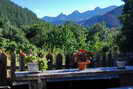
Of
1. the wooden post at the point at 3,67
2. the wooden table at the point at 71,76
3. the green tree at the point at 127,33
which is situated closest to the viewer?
the wooden table at the point at 71,76

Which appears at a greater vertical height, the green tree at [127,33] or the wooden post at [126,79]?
the green tree at [127,33]

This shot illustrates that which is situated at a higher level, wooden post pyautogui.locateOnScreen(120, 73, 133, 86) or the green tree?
the green tree

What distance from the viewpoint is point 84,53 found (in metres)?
8.87

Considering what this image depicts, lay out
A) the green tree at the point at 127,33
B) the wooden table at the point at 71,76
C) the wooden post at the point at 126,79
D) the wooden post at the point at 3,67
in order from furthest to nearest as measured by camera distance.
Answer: the green tree at the point at 127,33 < the wooden post at the point at 3,67 < the wooden post at the point at 126,79 < the wooden table at the point at 71,76

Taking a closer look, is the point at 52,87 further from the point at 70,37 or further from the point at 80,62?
the point at 70,37

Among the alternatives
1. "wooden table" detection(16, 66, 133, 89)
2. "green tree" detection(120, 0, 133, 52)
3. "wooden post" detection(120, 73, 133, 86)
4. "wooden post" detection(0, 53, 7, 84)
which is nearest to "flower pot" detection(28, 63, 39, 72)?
"wooden table" detection(16, 66, 133, 89)

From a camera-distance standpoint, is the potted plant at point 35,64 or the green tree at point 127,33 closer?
the potted plant at point 35,64

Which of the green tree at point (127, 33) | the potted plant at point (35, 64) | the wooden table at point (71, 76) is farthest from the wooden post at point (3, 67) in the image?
the green tree at point (127, 33)

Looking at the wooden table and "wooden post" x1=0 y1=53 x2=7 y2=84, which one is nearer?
the wooden table

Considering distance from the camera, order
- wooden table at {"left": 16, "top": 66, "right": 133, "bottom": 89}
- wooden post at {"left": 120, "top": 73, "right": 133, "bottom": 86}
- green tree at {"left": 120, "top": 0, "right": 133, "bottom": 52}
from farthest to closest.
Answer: green tree at {"left": 120, "top": 0, "right": 133, "bottom": 52}, wooden post at {"left": 120, "top": 73, "right": 133, "bottom": 86}, wooden table at {"left": 16, "top": 66, "right": 133, "bottom": 89}

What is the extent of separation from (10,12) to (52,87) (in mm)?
98880

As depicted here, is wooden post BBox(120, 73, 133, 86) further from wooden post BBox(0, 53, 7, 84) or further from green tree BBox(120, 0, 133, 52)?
green tree BBox(120, 0, 133, 52)

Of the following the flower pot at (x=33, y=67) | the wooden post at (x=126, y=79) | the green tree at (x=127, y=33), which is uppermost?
the green tree at (x=127, y=33)

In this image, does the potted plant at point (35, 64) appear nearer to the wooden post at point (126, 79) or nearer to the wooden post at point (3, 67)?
the wooden post at point (3, 67)
